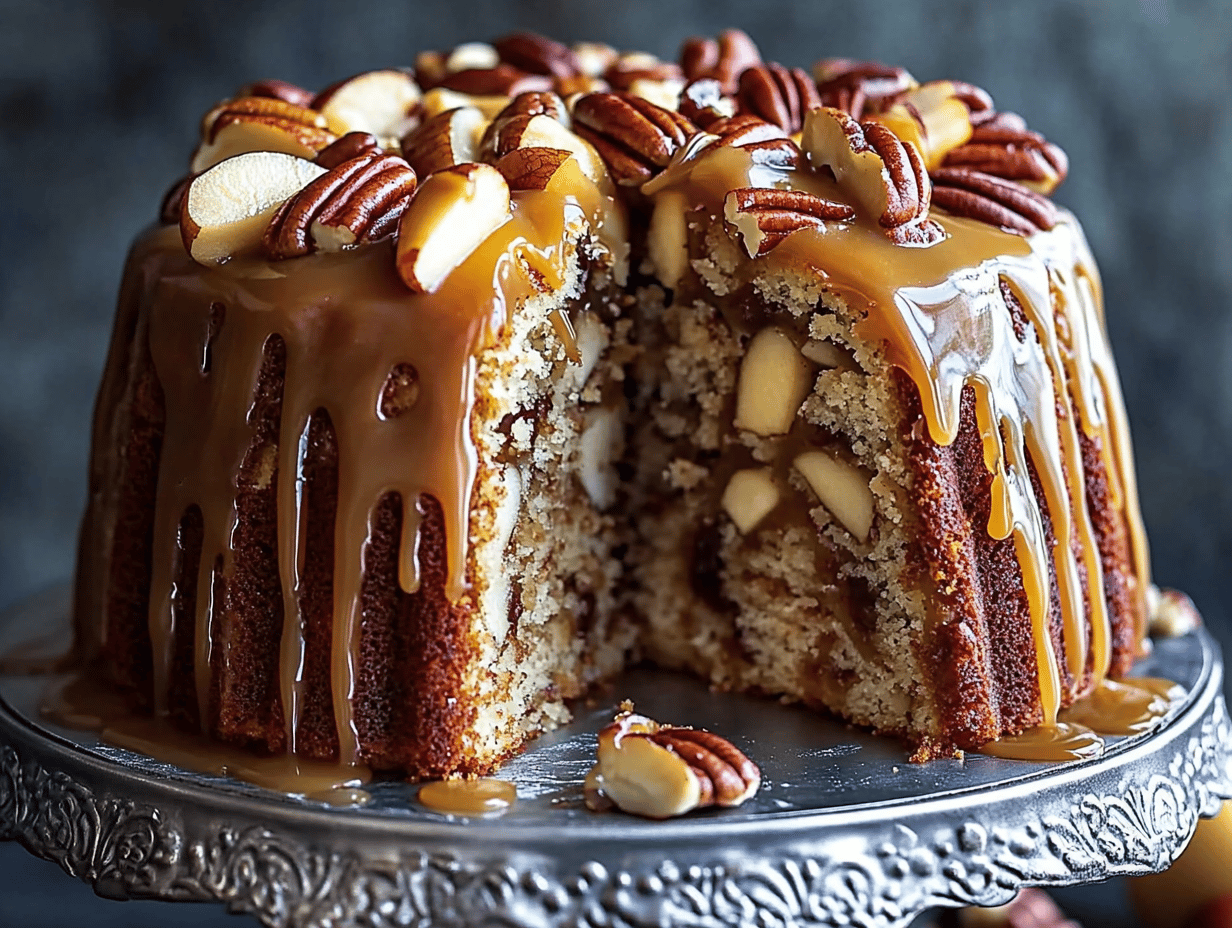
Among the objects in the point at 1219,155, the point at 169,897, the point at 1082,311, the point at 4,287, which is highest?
the point at 1219,155

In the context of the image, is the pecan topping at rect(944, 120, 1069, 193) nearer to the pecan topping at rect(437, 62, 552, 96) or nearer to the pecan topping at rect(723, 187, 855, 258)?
the pecan topping at rect(723, 187, 855, 258)

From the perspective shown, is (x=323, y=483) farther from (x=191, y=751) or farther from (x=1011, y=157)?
(x=1011, y=157)

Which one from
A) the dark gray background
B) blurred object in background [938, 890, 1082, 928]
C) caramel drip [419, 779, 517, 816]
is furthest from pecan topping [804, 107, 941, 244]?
the dark gray background

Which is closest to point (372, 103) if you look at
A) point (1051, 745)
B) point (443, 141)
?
point (443, 141)

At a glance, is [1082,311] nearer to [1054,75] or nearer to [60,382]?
[1054,75]

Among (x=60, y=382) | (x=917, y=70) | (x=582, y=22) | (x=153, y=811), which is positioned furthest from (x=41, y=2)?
(x=153, y=811)

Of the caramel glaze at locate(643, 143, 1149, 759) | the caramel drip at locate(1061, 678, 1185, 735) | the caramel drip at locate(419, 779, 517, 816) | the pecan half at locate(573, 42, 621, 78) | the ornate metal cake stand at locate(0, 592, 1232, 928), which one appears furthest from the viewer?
the pecan half at locate(573, 42, 621, 78)

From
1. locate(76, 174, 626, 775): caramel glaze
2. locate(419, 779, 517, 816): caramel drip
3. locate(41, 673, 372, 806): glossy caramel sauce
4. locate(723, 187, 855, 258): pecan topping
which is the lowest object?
locate(41, 673, 372, 806): glossy caramel sauce

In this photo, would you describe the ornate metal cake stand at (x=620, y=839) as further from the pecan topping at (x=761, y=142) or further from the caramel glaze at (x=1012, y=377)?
the pecan topping at (x=761, y=142)
